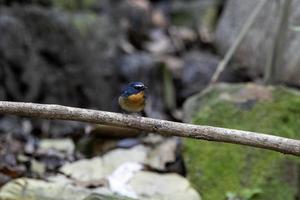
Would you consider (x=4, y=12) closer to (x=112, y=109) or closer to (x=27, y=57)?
(x=27, y=57)

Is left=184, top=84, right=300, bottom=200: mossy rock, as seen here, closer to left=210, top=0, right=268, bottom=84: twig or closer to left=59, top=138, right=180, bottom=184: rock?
left=210, top=0, right=268, bottom=84: twig

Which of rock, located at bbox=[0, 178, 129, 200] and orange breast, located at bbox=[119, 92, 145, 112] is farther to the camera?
rock, located at bbox=[0, 178, 129, 200]

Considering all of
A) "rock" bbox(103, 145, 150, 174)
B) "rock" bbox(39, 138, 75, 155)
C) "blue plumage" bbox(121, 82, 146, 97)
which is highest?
"blue plumage" bbox(121, 82, 146, 97)

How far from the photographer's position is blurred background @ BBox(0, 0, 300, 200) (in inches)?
172

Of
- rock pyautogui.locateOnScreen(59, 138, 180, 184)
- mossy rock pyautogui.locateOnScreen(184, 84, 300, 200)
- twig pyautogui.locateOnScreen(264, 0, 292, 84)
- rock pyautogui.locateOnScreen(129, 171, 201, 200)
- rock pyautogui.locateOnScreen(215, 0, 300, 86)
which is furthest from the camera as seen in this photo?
rock pyautogui.locateOnScreen(215, 0, 300, 86)

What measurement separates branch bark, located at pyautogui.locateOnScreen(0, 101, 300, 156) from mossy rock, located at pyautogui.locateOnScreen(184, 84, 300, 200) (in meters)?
1.36

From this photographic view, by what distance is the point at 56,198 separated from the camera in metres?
3.93

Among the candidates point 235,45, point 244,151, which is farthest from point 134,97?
point 235,45

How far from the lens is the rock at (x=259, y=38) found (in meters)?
5.67

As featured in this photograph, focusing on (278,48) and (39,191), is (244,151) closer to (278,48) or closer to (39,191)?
(278,48)

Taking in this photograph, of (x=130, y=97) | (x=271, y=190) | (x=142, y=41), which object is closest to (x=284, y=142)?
(x=130, y=97)

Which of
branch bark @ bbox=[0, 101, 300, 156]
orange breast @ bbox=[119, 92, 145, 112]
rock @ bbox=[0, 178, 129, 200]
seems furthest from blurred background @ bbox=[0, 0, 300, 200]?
branch bark @ bbox=[0, 101, 300, 156]

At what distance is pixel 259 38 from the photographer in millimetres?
6020

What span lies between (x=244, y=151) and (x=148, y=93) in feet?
6.00
